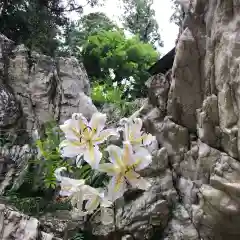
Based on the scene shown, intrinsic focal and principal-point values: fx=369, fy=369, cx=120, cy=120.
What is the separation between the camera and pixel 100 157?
1132 millimetres

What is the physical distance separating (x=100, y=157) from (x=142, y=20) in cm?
759

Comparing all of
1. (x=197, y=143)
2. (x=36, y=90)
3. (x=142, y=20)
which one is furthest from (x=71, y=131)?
(x=142, y=20)

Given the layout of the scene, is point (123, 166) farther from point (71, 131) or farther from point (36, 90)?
point (36, 90)

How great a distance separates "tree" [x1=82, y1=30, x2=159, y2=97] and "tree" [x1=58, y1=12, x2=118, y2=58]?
15 cm

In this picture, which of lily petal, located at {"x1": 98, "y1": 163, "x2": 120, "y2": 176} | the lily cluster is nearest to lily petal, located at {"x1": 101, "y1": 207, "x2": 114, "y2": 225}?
the lily cluster

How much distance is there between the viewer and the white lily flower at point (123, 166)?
112 centimetres

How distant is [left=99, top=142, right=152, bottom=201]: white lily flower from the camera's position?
1120 mm

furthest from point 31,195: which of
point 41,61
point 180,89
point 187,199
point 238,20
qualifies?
point 41,61

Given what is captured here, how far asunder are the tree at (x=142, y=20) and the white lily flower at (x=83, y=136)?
284 inches

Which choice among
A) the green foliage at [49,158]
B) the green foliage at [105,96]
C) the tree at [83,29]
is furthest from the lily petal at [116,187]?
the tree at [83,29]

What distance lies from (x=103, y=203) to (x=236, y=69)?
4.08 feet

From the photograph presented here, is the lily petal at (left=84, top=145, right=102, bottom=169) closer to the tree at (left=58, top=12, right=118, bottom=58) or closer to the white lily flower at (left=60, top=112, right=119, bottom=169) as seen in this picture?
the white lily flower at (left=60, top=112, right=119, bottom=169)

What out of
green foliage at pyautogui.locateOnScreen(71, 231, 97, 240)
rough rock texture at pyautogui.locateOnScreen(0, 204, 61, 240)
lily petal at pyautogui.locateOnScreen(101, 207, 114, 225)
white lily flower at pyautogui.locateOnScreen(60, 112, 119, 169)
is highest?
white lily flower at pyautogui.locateOnScreen(60, 112, 119, 169)

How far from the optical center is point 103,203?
1145mm
